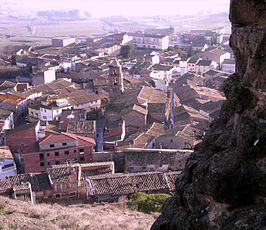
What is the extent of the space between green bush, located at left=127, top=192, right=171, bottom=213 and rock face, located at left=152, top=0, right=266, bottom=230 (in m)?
9.22

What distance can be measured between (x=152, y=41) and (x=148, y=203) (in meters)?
71.5

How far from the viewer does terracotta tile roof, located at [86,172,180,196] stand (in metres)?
22.8

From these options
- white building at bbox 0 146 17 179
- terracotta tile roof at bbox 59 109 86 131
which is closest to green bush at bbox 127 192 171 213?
white building at bbox 0 146 17 179

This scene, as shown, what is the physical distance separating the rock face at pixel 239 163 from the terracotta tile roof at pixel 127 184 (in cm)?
1250

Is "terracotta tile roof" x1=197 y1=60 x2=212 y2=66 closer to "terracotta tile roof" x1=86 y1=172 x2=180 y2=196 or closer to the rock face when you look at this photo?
"terracotta tile roof" x1=86 y1=172 x2=180 y2=196

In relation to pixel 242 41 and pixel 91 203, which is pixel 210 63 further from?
→ pixel 242 41

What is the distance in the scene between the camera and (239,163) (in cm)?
870

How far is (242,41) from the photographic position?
9.57 meters

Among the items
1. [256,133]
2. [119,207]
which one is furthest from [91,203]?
[256,133]

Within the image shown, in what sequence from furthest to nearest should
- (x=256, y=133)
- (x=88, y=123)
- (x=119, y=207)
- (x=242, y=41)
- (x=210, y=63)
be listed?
1. (x=210, y=63)
2. (x=88, y=123)
3. (x=119, y=207)
4. (x=242, y=41)
5. (x=256, y=133)

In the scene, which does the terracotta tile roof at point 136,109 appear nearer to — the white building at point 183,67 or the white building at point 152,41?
the white building at point 183,67

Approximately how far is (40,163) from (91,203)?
7142mm

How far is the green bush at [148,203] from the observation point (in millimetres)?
19609

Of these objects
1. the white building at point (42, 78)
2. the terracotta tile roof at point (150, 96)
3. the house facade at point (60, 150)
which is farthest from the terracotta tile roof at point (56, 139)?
the white building at point (42, 78)
